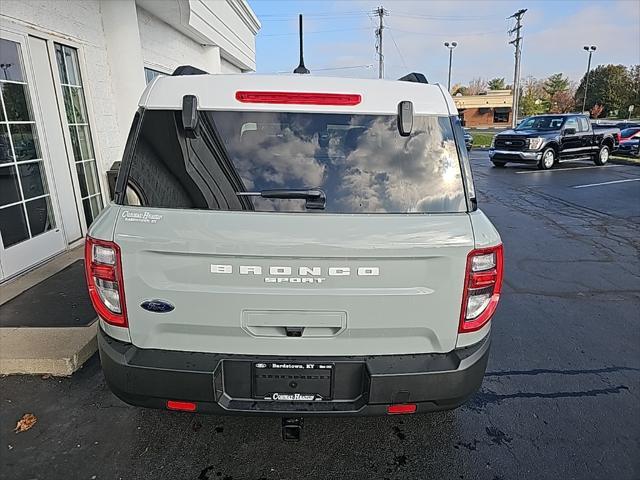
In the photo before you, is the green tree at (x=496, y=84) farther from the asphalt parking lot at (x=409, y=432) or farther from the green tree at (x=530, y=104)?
the asphalt parking lot at (x=409, y=432)

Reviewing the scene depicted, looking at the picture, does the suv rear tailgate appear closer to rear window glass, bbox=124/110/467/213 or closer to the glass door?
rear window glass, bbox=124/110/467/213

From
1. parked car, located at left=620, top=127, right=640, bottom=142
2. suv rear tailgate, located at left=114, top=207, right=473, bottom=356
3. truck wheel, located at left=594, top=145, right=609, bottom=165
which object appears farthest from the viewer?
parked car, located at left=620, top=127, right=640, bottom=142

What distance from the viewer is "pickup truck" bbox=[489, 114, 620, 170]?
16656 mm

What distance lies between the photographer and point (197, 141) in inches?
81.7

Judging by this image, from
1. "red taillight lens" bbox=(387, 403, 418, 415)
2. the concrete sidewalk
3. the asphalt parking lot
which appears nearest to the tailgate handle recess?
"red taillight lens" bbox=(387, 403, 418, 415)

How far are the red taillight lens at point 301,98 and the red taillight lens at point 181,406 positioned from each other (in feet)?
4.85

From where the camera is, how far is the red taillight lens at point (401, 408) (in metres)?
2.05

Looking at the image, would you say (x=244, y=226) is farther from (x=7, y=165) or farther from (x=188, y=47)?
(x=188, y=47)

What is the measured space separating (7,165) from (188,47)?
6.94 meters

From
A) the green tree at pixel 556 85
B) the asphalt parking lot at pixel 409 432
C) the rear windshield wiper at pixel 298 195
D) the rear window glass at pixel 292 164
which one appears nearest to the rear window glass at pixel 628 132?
the asphalt parking lot at pixel 409 432

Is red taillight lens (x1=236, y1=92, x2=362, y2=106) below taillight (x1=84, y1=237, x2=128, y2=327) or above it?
above

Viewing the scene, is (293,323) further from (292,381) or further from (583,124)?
(583,124)

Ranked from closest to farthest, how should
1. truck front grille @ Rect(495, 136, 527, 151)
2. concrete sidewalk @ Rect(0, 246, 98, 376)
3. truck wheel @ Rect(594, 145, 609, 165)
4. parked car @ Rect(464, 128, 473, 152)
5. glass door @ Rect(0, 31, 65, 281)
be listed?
parked car @ Rect(464, 128, 473, 152), concrete sidewalk @ Rect(0, 246, 98, 376), glass door @ Rect(0, 31, 65, 281), truck front grille @ Rect(495, 136, 527, 151), truck wheel @ Rect(594, 145, 609, 165)

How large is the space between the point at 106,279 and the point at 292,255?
0.89 m
